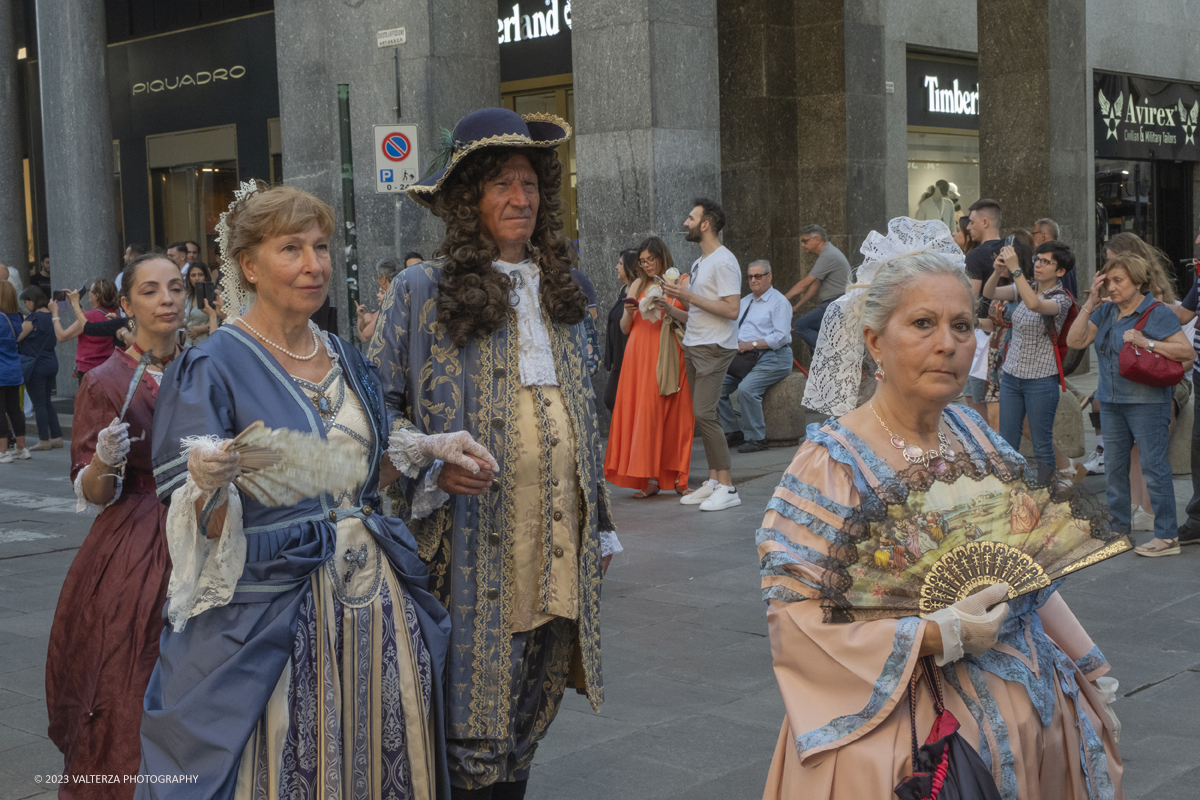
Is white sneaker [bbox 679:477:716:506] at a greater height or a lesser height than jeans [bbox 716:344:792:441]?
lesser

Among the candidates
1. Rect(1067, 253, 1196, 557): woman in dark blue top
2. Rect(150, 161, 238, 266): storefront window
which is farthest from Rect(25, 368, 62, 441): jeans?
Rect(1067, 253, 1196, 557): woman in dark blue top

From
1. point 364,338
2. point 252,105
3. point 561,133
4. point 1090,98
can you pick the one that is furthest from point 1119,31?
point 561,133

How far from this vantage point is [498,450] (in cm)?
339

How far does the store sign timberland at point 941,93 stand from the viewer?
19.9m

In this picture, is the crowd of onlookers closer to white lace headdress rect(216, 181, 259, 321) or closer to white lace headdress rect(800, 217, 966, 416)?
white lace headdress rect(800, 217, 966, 416)

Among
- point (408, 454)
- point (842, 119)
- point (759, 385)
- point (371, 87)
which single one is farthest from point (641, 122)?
point (408, 454)

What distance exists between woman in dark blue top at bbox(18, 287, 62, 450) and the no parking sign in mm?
5883

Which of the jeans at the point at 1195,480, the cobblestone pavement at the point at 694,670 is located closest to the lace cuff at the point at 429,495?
the cobblestone pavement at the point at 694,670

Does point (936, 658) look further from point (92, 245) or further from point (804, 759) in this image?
point (92, 245)

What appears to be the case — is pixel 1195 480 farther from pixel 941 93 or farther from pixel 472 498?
pixel 941 93

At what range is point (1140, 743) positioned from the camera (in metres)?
4.45

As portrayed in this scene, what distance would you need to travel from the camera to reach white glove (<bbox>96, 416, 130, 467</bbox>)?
3520 mm

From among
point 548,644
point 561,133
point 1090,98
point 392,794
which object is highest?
point 1090,98

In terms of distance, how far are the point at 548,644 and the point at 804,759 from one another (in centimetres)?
124
